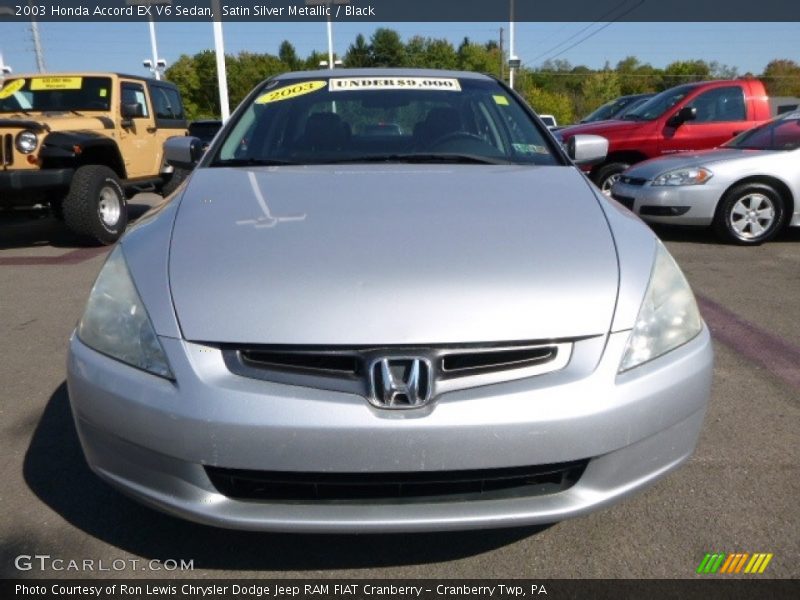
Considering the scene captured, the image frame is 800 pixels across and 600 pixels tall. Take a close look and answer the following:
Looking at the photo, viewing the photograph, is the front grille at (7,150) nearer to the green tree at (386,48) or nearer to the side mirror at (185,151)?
the side mirror at (185,151)

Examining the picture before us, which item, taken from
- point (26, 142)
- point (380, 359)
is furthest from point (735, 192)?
point (26, 142)

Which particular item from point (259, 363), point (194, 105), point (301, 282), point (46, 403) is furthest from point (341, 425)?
point (194, 105)

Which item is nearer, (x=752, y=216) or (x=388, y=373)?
(x=388, y=373)

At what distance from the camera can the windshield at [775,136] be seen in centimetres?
665

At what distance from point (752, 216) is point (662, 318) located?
544 cm

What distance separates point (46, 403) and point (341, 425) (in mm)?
2046

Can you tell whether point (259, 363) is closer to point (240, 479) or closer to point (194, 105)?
point (240, 479)

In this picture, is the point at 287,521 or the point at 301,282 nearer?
the point at 287,521

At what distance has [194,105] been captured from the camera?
49.6m

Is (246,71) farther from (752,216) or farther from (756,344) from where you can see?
(756,344)

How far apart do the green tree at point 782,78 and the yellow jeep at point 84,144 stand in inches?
2364

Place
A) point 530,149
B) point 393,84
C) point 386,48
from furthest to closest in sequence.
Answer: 1. point 386,48
2. point 393,84
3. point 530,149

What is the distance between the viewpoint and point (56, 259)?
633 centimetres

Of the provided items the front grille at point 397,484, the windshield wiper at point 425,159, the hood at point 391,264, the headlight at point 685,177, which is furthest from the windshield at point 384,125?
the headlight at point 685,177
